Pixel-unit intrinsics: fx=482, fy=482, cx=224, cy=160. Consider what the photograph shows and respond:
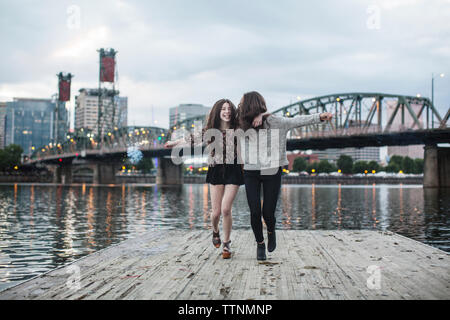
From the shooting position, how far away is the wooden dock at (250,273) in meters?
5.15

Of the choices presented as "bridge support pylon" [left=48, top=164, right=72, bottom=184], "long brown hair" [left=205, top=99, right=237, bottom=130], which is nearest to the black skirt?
"long brown hair" [left=205, top=99, right=237, bottom=130]

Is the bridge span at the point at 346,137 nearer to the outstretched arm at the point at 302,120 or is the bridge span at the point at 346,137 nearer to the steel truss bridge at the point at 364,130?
the steel truss bridge at the point at 364,130

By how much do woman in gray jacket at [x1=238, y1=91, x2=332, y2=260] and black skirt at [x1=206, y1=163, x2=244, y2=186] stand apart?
23cm

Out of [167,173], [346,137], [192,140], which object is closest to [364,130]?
[346,137]

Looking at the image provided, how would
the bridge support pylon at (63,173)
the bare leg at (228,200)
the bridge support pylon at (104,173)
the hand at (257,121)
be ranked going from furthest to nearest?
the bridge support pylon at (63,173)
the bridge support pylon at (104,173)
the bare leg at (228,200)
the hand at (257,121)

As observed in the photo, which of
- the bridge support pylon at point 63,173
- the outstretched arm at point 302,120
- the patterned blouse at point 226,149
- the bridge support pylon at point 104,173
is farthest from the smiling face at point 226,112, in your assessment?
the bridge support pylon at point 63,173

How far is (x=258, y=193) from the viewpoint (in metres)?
7.32

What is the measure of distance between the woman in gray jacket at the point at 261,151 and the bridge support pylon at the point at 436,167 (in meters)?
77.0

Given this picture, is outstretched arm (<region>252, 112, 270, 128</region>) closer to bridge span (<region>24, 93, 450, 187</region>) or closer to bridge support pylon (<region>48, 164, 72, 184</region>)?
bridge span (<region>24, 93, 450, 187</region>)

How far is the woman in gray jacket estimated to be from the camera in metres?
7.27

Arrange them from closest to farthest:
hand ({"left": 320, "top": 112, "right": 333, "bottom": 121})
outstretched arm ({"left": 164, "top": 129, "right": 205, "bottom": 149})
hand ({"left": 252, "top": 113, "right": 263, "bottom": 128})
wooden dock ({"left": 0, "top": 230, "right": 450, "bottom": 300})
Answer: wooden dock ({"left": 0, "top": 230, "right": 450, "bottom": 300}) → hand ({"left": 320, "top": 112, "right": 333, "bottom": 121}) → hand ({"left": 252, "top": 113, "right": 263, "bottom": 128}) → outstretched arm ({"left": 164, "top": 129, "right": 205, "bottom": 149})

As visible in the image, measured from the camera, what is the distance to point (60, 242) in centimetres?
1419
